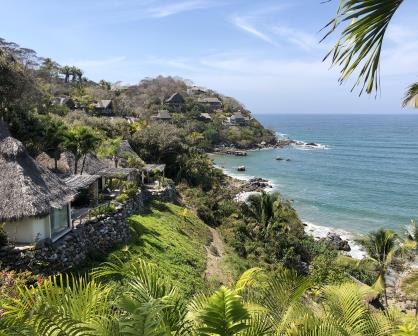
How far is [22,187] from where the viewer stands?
46.0ft

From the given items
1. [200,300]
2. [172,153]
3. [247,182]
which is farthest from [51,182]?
[247,182]

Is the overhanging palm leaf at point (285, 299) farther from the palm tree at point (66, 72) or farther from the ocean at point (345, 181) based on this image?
the palm tree at point (66, 72)

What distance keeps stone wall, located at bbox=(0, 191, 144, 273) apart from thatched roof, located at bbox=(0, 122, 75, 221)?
1247 mm

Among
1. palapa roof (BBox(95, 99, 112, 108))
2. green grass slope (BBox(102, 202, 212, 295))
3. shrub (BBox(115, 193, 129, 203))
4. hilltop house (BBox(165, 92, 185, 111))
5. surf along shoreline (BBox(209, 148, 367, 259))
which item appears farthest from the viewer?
hilltop house (BBox(165, 92, 185, 111))

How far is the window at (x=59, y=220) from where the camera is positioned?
15.4 metres

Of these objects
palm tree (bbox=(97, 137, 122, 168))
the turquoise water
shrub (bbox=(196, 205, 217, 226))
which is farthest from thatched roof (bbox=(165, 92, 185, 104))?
shrub (bbox=(196, 205, 217, 226))

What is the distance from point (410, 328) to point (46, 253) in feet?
44.2

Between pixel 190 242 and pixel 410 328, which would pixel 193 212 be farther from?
pixel 410 328

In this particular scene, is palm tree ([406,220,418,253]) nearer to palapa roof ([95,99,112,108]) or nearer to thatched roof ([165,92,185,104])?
palapa roof ([95,99,112,108])

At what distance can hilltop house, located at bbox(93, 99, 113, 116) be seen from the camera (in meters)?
65.1

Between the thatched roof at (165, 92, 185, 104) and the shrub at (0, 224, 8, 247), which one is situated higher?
the thatched roof at (165, 92, 185, 104)

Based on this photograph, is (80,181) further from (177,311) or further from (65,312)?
(177,311)

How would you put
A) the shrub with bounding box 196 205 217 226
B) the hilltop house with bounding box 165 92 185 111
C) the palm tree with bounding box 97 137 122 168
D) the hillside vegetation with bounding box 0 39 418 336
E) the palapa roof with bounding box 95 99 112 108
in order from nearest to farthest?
the hillside vegetation with bounding box 0 39 418 336
the palm tree with bounding box 97 137 122 168
the shrub with bounding box 196 205 217 226
the palapa roof with bounding box 95 99 112 108
the hilltop house with bounding box 165 92 185 111

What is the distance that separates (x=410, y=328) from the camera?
3174mm
